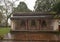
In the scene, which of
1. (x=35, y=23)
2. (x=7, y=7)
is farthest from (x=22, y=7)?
(x=35, y=23)

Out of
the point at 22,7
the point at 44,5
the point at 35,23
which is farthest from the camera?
the point at 22,7

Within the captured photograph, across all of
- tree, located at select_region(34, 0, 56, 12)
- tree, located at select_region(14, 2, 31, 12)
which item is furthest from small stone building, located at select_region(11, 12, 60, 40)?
tree, located at select_region(14, 2, 31, 12)

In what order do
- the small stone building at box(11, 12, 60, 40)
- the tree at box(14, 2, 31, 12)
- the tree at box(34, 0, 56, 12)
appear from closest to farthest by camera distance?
1. the small stone building at box(11, 12, 60, 40)
2. the tree at box(34, 0, 56, 12)
3. the tree at box(14, 2, 31, 12)

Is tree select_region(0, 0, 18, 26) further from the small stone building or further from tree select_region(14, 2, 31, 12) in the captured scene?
the small stone building

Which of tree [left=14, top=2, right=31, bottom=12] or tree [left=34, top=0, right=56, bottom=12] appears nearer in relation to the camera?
tree [left=34, top=0, right=56, bottom=12]

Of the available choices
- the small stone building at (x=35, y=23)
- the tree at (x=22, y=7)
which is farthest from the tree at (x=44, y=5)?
the small stone building at (x=35, y=23)

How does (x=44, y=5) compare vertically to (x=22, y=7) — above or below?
above

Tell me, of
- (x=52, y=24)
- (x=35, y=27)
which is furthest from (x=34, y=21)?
(x=52, y=24)

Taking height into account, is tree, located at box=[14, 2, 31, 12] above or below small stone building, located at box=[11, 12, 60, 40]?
above

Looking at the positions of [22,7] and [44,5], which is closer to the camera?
[44,5]

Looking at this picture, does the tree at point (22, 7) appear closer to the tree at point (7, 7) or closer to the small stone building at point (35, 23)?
the tree at point (7, 7)

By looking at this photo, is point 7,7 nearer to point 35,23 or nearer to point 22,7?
point 22,7

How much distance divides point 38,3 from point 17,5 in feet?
16.2

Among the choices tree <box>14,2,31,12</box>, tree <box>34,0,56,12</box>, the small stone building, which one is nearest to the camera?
the small stone building
